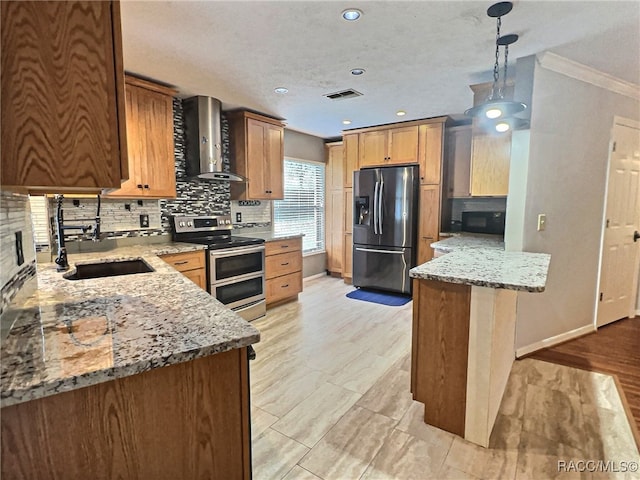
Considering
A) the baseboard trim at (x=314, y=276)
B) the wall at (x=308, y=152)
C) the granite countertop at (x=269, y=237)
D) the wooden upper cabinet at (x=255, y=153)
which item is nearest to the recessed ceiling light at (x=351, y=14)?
the wooden upper cabinet at (x=255, y=153)

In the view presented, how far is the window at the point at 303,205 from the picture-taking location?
16.6 ft

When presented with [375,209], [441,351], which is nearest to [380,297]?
[375,209]

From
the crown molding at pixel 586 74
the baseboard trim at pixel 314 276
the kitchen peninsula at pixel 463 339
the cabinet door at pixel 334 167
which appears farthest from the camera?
the cabinet door at pixel 334 167

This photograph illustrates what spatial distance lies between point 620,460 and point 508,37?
8.22ft

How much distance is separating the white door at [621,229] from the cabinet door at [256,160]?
3.60m

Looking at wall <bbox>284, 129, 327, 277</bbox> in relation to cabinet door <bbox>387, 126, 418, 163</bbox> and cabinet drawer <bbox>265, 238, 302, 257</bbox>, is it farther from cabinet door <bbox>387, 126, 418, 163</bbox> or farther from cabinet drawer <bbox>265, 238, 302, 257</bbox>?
cabinet door <bbox>387, 126, 418, 163</bbox>

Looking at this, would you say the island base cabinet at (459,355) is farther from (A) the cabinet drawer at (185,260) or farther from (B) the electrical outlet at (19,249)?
(A) the cabinet drawer at (185,260)

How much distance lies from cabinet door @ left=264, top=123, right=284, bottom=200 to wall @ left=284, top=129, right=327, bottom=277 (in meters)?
0.69

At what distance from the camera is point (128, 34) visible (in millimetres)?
2084

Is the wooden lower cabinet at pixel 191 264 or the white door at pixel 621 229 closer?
the wooden lower cabinet at pixel 191 264

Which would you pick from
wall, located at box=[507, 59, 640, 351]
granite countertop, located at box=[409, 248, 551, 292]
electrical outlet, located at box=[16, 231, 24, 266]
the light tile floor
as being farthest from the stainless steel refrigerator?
electrical outlet, located at box=[16, 231, 24, 266]

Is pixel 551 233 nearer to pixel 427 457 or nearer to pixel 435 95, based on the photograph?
pixel 435 95

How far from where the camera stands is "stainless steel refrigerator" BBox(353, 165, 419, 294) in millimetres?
4395

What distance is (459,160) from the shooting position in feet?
13.9
